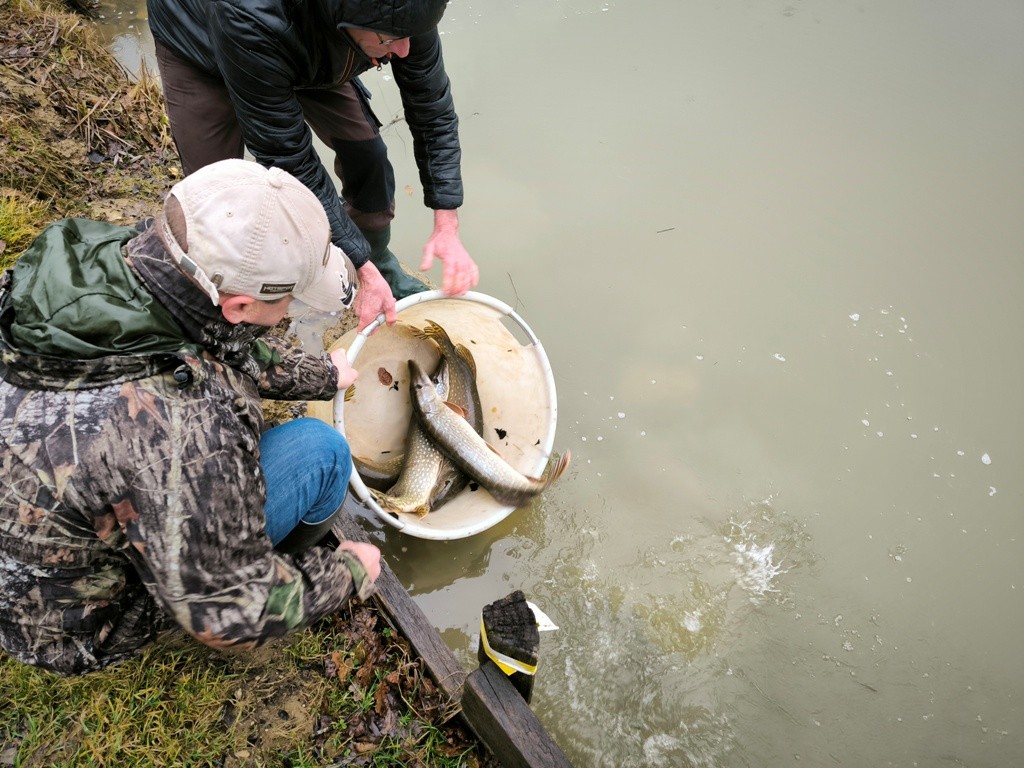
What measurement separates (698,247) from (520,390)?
5.65 ft

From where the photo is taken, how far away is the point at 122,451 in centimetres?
131

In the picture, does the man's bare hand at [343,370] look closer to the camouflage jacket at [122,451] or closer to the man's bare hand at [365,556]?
the man's bare hand at [365,556]

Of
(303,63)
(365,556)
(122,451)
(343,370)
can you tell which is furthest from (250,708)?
(303,63)

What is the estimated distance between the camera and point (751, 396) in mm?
3701

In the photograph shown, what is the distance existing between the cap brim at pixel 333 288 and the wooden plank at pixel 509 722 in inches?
47.5

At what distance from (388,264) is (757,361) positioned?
2.18 m

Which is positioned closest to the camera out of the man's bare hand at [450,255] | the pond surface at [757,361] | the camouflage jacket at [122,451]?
the camouflage jacket at [122,451]

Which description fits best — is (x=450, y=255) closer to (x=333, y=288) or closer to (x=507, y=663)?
(x=333, y=288)

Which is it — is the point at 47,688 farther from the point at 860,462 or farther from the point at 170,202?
the point at 860,462

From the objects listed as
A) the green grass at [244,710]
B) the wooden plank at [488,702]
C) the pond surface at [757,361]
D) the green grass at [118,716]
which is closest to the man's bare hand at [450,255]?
the pond surface at [757,361]

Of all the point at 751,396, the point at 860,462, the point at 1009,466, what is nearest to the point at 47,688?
the point at 751,396

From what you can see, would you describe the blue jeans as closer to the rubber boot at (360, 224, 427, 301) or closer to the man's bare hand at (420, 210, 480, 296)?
the man's bare hand at (420, 210, 480, 296)

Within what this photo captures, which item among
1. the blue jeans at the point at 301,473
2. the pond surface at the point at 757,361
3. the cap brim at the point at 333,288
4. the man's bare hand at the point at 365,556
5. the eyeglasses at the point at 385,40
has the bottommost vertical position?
the pond surface at the point at 757,361

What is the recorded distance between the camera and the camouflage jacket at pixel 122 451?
132cm
